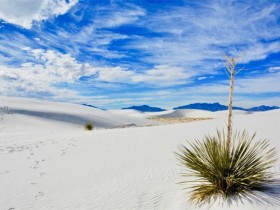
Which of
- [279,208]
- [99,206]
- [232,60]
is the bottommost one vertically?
[99,206]

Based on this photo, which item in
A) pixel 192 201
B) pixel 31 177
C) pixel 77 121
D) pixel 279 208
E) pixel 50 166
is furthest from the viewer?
pixel 77 121

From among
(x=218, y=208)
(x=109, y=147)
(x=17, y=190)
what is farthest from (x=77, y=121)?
(x=218, y=208)

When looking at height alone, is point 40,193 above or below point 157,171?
below

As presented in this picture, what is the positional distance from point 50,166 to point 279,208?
611cm

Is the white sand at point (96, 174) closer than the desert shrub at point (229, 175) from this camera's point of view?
No

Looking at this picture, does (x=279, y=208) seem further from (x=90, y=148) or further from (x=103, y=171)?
(x=90, y=148)

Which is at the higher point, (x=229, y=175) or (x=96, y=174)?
(x=229, y=175)

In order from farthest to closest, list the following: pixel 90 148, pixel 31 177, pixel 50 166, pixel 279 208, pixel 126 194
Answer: pixel 90 148 → pixel 50 166 → pixel 31 177 → pixel 126 194 → pixel 279 208

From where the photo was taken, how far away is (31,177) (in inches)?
303

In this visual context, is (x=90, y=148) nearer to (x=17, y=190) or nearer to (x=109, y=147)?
(x=109, y=147)

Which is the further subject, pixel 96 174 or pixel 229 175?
pixel 96 174

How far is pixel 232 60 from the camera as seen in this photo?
5.67m

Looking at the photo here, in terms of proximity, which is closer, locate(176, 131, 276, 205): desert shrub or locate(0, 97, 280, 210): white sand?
locate(176, 131, 276, 205): desert shrub

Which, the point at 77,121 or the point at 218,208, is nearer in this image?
the point at 218,208
